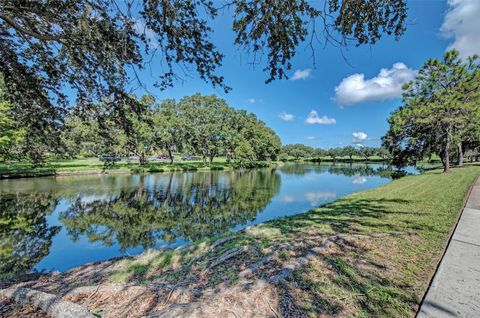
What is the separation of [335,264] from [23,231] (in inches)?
455

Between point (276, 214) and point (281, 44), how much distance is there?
28.9 feet

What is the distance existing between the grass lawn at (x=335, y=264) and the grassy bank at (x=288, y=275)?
0.01 metres

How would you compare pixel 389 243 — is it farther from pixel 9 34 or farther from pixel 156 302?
pixel 9 34

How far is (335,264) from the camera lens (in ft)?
11.5

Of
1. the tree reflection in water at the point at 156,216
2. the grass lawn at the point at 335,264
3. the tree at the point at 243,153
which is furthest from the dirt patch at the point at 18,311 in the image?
the tree at the point at 243,153

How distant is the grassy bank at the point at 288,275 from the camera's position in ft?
8.44

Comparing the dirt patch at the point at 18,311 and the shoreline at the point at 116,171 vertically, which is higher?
the shoreline at the point at 116,171

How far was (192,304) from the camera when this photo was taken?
95.8 inches

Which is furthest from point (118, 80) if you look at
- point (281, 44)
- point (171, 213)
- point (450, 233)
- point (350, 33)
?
point (171, 213)

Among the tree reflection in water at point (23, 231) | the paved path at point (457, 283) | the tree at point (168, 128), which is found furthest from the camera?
the tree at point (168, 128)

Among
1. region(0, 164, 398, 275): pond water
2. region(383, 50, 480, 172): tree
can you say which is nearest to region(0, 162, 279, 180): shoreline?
region(0, 164, 398, 275): pond water

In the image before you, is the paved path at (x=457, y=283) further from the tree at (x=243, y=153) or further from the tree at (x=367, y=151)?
the tree at (x=367, y=151)

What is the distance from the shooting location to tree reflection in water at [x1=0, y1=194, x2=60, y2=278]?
6562 mm

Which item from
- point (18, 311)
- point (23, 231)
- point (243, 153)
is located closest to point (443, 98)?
point (18, 311)
